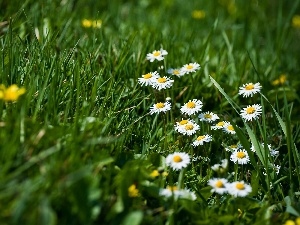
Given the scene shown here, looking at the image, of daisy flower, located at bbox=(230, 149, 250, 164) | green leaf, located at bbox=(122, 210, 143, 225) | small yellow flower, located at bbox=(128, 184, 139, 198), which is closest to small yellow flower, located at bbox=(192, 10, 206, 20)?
daisy flower, located at bbox=(230, 149, 250, 164)

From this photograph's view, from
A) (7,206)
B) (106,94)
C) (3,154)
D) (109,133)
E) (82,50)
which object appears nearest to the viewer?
(7,206)

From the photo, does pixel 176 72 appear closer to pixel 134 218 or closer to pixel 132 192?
pixel 132 192

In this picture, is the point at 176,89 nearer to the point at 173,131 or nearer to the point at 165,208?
the point at 173,131

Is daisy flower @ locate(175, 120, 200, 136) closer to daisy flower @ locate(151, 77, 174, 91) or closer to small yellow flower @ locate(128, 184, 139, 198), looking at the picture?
daisy flower @ locate(151, 77, 174, 91)

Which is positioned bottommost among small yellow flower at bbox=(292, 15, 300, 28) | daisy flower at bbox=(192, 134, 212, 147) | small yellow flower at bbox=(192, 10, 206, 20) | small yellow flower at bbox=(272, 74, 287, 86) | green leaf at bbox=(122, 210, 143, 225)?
green leaf at bbox=(122, 210, 143, 225)

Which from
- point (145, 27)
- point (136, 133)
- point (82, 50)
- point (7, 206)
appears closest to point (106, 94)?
point (136, 133)

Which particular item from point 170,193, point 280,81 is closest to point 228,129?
point 170,193
